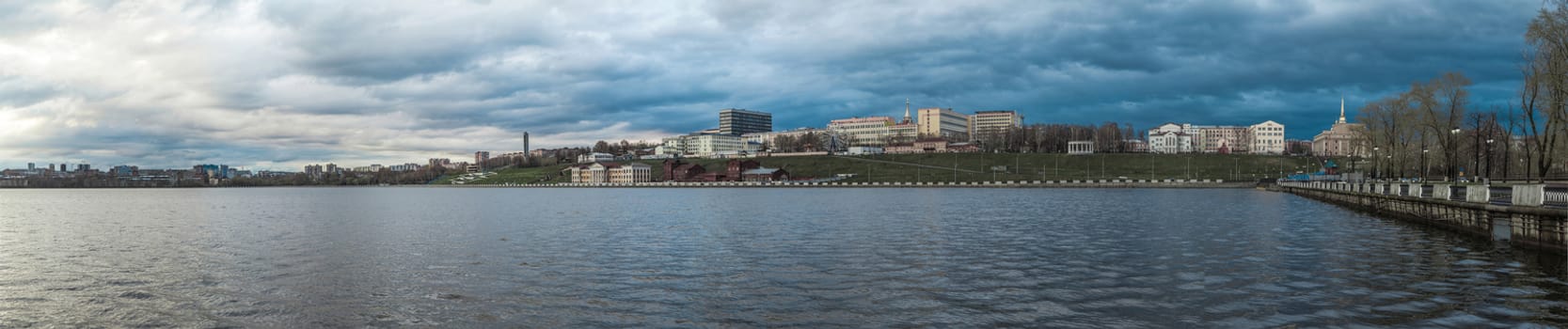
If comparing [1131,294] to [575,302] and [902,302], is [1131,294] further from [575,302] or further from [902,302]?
[575,302]

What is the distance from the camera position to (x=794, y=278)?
24281 mm

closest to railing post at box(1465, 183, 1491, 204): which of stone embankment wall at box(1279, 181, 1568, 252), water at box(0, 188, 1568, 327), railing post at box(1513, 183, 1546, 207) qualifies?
stone embankment wall at box(1279, 181, 1568, 252)

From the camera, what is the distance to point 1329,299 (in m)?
19.8

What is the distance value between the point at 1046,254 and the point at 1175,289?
8.75 m

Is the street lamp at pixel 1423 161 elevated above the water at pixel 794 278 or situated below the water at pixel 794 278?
above

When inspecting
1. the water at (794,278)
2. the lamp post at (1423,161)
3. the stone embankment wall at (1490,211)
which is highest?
the lamp post at (1423,161)

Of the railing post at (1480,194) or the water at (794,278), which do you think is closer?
the water at (794,278)

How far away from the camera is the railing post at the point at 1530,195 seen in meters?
29.9

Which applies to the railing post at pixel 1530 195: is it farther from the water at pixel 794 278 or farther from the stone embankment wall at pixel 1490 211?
the water at pixel 794 278

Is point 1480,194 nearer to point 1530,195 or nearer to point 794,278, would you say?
point 1530,195

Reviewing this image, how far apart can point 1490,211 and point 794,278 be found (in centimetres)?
3000

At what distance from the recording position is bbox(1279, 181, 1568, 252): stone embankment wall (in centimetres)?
2917

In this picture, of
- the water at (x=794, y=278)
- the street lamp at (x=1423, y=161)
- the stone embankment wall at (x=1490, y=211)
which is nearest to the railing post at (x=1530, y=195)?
the stone embankment wall at (x=1490, y=211)

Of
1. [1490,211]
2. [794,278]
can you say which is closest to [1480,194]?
[1490,211]
